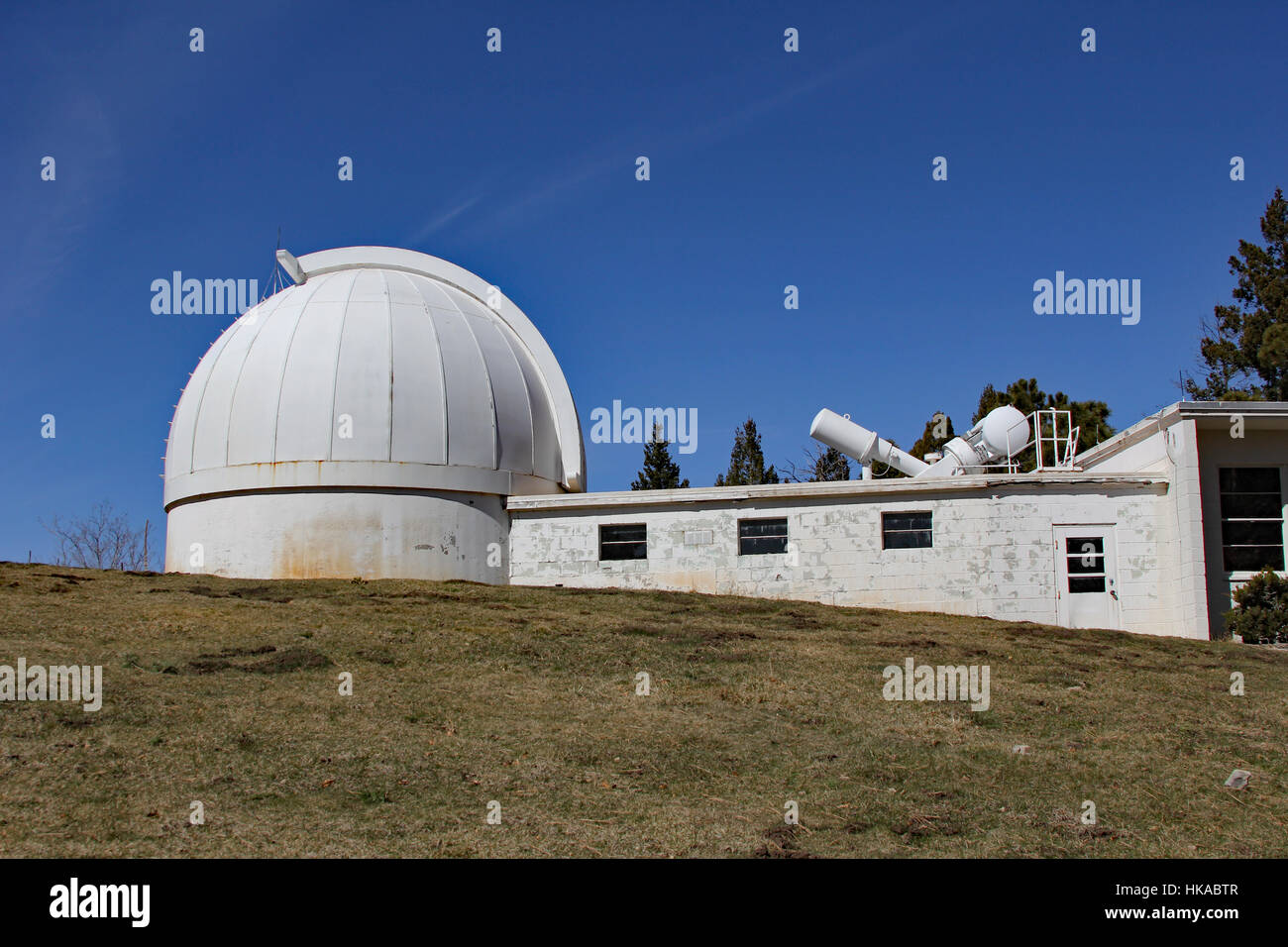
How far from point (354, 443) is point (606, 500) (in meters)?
5.00

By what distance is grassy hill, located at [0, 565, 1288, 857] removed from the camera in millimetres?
7195

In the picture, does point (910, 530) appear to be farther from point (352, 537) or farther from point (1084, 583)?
point (352, 537)

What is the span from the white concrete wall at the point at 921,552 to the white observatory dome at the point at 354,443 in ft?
8.64

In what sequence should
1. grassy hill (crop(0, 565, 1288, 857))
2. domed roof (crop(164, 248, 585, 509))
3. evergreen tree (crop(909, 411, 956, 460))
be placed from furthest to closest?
evergreen tree (crop(909, 411, 956, 460)), domed roof (crop(164, 248, 585, 509)), grassy hill (crop(0, 565, 1288, 857))

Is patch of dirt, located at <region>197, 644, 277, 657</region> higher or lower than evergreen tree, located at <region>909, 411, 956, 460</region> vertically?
lower

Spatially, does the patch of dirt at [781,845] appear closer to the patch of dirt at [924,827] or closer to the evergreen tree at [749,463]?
the patch of dirt at [924,827]

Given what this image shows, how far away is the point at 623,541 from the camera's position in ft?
67.1

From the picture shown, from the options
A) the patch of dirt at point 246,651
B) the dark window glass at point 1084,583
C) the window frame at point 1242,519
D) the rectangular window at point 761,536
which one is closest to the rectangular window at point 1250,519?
the window frame at point 1242,519

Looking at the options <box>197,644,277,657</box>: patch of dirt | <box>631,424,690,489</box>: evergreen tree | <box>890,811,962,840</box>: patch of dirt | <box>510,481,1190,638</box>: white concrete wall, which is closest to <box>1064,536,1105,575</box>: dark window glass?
<box>510,481,1190,638</box>: white concrete wall

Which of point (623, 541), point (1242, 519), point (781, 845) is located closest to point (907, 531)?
point (623, 541)

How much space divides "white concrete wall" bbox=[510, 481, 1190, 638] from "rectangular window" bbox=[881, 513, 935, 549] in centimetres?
12

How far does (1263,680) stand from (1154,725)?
390cm

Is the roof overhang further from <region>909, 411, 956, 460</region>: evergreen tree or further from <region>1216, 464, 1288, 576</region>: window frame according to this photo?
<region>909, 411, 956, 460</region>: evergreen tree
